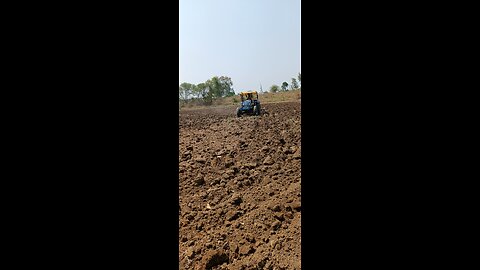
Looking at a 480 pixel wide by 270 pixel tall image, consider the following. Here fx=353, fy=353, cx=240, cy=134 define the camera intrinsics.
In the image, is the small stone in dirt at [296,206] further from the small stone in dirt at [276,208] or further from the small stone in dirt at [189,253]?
the small stone in dirt at [189,253]

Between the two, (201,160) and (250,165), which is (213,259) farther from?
(201,160)

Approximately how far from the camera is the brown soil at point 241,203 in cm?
304

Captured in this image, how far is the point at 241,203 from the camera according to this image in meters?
4.07

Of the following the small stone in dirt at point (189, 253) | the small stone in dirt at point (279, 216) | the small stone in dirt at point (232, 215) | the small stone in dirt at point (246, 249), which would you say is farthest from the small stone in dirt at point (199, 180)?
the small stone in dirt at point (246, 249)

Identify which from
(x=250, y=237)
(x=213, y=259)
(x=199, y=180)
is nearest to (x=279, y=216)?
(x=250, y=237)
